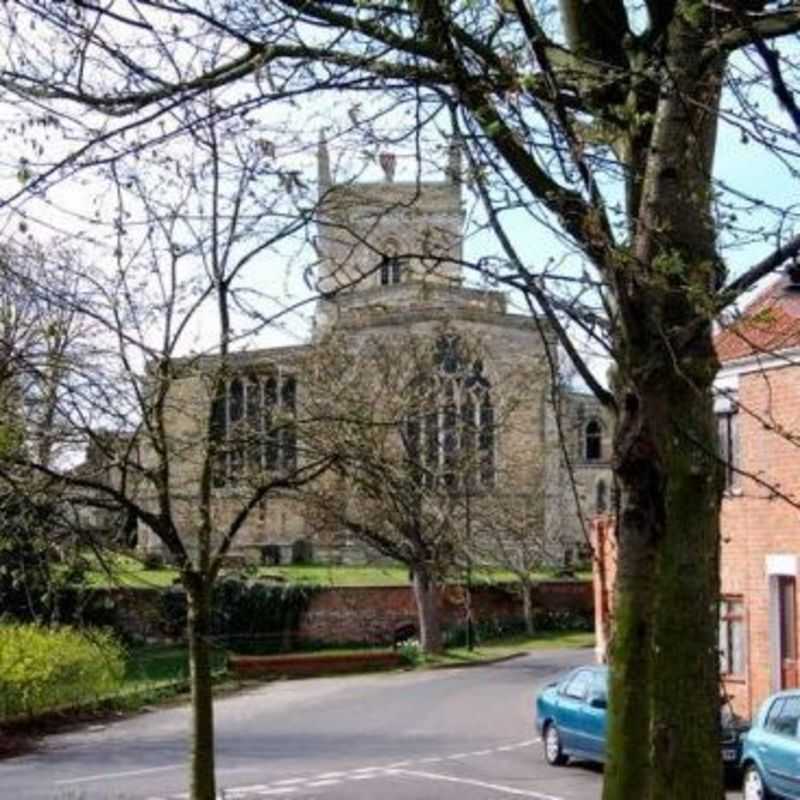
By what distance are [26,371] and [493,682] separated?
101 ft

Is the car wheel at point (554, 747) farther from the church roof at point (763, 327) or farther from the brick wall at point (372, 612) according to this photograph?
the brick wall at point (372, 612)

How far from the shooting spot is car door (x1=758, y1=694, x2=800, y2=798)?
17.0m

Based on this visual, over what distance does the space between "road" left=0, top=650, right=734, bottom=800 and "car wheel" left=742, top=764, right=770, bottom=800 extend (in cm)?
281

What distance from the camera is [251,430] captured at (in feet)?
40.1

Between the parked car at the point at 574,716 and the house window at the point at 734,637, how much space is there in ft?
10.5

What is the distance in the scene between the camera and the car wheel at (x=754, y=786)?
17859 mm

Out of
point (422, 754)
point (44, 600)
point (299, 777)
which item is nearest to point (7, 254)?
point (44, 600)

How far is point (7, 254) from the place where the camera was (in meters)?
9.77

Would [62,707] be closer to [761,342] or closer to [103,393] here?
[103,393]

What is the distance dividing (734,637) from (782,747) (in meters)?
8.64

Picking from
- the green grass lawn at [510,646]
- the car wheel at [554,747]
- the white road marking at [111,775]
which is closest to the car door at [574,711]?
the car wheel at [554,747]

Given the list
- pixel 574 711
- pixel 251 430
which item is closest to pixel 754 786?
pixel 574 711

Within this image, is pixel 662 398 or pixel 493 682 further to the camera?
pixel 493 682

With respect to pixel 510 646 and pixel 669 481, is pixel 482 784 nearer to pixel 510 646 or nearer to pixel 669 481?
pixel 669 481
